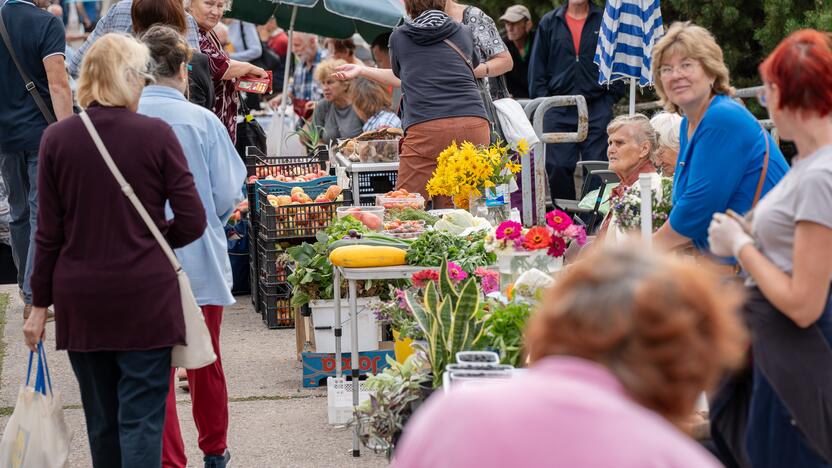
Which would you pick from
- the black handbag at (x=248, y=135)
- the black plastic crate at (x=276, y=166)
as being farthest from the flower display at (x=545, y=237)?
the black handbag at (x=248, y=135)

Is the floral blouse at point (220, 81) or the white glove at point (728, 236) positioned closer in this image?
the white glove at point (728, 236)

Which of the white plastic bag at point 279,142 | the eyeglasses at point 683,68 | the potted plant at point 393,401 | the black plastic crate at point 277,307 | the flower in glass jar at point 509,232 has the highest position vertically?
the eyeglasses at point 683,68

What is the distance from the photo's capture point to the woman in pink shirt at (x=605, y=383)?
1.56m

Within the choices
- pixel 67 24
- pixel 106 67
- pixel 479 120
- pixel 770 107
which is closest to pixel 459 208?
pixel 479 120

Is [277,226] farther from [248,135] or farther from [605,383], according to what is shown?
[605,383]

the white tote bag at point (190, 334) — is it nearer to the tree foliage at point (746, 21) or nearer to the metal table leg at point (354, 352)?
the metal table leg at point (354, 352)

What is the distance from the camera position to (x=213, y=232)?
4.38 m

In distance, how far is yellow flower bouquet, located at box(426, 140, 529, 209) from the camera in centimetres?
596

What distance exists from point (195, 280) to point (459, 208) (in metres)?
2.26

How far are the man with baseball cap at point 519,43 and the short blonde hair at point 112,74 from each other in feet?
23.0

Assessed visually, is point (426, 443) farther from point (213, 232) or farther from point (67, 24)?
point (67, 24)

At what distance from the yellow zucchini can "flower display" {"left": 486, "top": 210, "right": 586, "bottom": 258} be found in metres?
0.50

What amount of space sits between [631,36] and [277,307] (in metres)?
3.16

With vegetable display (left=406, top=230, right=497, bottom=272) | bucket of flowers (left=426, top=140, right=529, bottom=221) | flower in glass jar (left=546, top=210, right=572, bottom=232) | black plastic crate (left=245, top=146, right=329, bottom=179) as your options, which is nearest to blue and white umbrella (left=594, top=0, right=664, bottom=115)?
black plastic crate (left=245, top=146, right=329, bottom=179)
